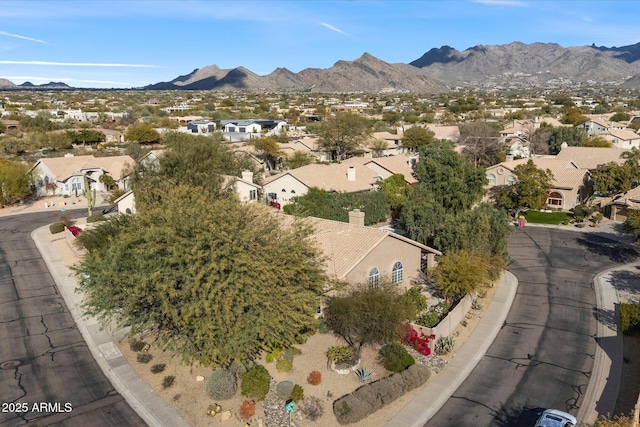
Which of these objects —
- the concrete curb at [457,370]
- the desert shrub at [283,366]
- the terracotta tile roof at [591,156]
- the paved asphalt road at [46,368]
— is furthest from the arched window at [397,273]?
the terracotta tile roof at [591,156]

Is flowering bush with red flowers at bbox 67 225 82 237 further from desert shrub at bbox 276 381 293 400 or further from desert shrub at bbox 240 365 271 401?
desert shrub at bbox 276 381 293 400

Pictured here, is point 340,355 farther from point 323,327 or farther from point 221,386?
point 221,386

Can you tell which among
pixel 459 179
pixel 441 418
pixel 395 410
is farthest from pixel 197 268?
A: pixel 459 179

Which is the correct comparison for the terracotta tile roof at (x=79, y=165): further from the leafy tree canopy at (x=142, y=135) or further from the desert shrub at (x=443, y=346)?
the desert shrub at (x=443, y=346)

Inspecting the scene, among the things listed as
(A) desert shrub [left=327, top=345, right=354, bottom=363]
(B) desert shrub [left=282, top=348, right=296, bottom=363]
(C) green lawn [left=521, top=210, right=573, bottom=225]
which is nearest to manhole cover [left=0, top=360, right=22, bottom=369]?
(B) desert shrub [left=282, top=348, right=296, bottom=363]

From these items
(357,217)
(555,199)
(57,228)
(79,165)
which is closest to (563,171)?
(555,199)

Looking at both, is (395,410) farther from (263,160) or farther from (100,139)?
(100,139)
